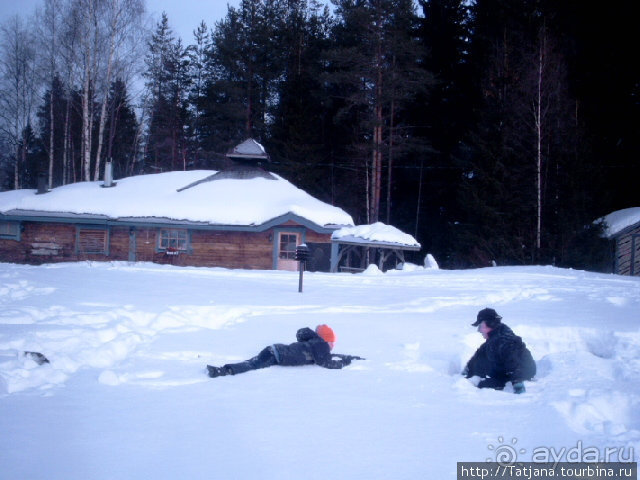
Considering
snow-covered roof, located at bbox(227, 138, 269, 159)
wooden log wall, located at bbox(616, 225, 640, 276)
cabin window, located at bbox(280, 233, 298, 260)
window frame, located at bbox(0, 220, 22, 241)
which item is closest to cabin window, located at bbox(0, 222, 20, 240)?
window frame, located at bbox(0, 220, 22, 241)

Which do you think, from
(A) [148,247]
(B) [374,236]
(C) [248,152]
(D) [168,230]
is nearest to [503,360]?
(B) [374,236]

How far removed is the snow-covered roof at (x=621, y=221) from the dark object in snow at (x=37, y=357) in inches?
853

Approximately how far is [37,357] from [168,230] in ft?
56.8

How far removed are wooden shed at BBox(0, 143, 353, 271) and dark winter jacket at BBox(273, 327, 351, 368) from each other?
14841 mm

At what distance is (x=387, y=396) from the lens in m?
5.04

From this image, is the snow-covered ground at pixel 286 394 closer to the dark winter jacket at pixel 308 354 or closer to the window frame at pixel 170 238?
the dark winter jacket at pixel 308 354

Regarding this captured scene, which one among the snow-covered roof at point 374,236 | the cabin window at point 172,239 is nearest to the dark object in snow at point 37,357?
the snow-covered roof at point 374,236

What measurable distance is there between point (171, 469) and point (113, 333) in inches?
169

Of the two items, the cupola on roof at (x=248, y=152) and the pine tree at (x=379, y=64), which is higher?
the pine tree at (x=379, y=64)

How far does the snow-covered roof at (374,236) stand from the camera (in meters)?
20.2

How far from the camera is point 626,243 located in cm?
2200

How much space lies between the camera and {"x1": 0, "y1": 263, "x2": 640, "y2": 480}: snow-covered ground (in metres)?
3.61

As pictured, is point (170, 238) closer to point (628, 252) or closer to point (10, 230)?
point (10, 230)

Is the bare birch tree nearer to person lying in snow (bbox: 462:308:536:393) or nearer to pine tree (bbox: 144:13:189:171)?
pine tree (bbox: 144:13:189:171)
